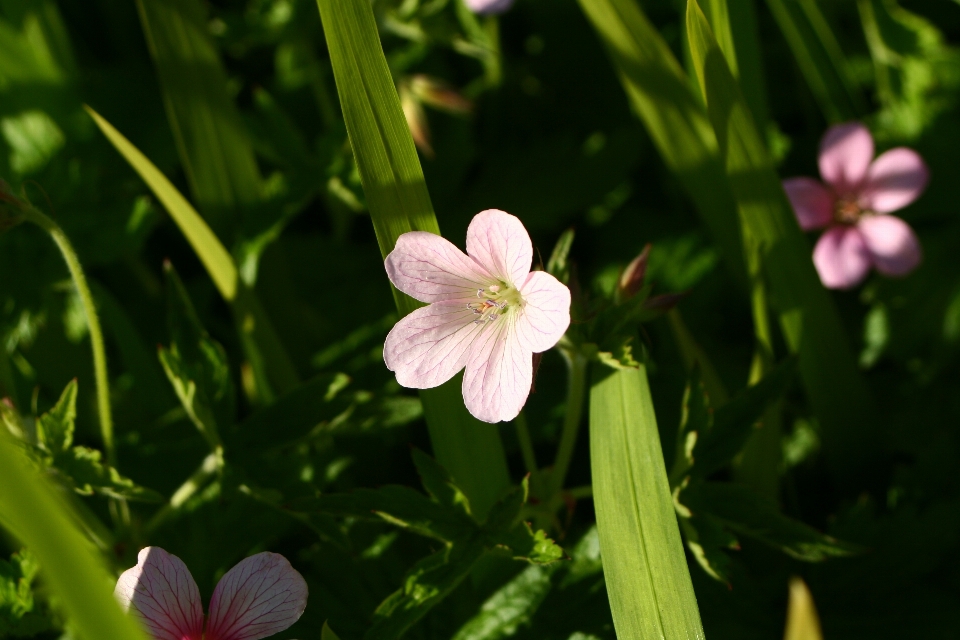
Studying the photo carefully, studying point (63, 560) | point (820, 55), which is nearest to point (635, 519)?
point (63, 560)

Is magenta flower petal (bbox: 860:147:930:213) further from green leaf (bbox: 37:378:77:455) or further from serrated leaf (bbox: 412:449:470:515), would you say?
green leaf (bbox: 37:378:77:455)

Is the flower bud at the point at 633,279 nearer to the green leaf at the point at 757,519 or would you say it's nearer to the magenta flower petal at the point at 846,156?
the green leaf at the point at 757,519

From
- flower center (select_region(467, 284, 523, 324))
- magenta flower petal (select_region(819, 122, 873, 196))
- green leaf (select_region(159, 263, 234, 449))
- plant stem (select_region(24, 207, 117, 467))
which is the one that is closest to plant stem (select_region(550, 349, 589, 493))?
flower center (select_region(467, 284, 523, 324))

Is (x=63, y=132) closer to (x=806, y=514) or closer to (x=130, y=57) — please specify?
(x=130, y=57)

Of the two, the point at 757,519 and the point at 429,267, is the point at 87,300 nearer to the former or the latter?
the point at 429,267

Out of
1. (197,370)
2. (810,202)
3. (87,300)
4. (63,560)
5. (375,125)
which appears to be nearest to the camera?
(63,560)

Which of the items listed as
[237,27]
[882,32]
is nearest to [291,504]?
[237,27]
